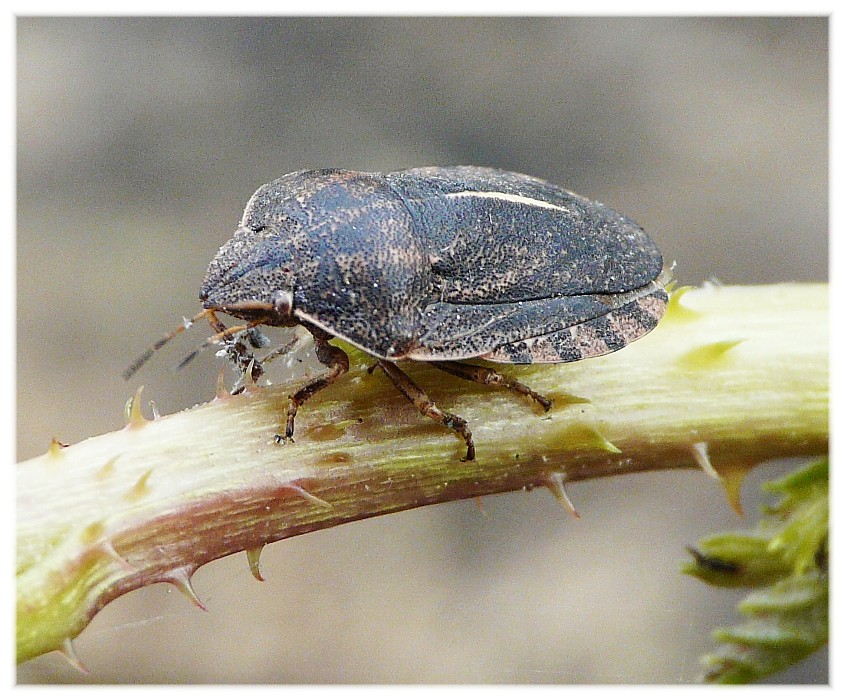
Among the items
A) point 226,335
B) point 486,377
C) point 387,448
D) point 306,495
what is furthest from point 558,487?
point 226,335

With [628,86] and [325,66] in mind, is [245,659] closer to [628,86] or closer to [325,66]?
[325,66]

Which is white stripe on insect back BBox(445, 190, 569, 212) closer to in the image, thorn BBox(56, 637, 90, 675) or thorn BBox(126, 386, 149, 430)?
thorn BBox(126, 386, 149, 430)

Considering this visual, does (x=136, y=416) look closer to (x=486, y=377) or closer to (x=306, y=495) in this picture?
(x=306, y=495)

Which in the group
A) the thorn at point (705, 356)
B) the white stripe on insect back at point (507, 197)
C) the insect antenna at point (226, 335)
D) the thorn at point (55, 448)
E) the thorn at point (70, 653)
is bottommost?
the thorn at point (70, 653)

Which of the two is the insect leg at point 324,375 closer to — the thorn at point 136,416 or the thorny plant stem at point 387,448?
the thorny plant stem at point 387,448

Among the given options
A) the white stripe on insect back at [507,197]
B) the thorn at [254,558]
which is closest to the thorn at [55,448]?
the thorn at [254,558]

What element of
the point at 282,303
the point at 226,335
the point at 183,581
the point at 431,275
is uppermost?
the point at 431,275
